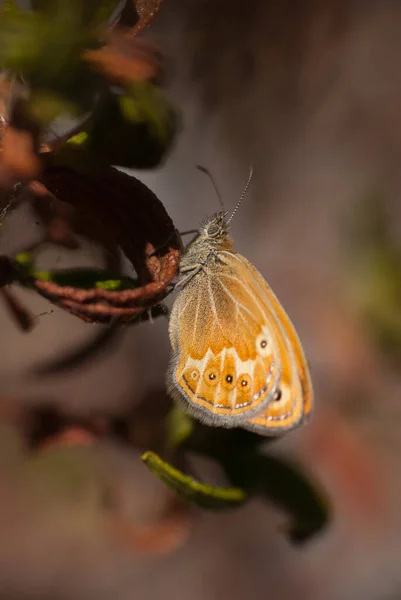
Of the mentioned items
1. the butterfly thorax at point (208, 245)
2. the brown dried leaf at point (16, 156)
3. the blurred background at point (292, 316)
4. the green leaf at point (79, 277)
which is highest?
the brown dried leaf at point (16, 156)

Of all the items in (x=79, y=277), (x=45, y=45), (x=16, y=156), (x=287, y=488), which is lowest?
(x=287, y=488)

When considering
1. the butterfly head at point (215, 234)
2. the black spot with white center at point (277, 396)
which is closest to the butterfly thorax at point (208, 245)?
the butterfly head at point (215, 234)

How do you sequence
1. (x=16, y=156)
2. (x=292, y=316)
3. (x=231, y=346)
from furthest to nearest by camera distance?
(x=292, y=316) < (x=231, y=346) < (x=16, y=156)

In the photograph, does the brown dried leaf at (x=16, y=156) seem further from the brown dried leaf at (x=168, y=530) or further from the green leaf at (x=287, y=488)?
the brown dried leaf at (x=168, y=530)

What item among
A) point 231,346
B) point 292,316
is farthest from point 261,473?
point 292,316

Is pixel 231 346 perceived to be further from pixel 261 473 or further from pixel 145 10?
pixel 145 10

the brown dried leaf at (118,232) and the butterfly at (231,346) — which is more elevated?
the brown dried leaf at (118,232)
